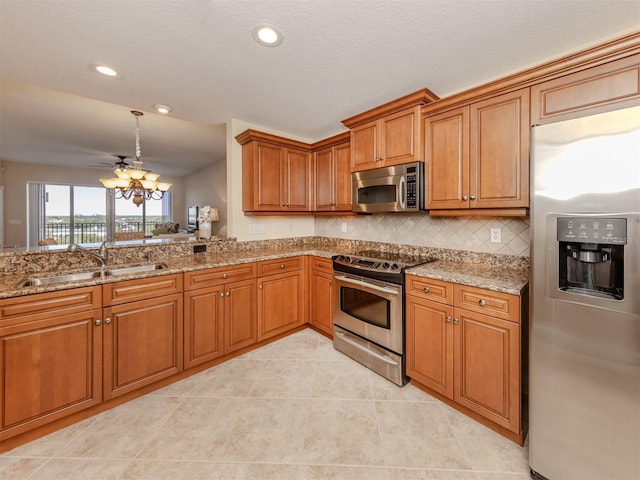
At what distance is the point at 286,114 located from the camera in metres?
2.77

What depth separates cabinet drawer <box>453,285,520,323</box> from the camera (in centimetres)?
151

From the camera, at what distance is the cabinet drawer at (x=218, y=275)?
2.15 metres

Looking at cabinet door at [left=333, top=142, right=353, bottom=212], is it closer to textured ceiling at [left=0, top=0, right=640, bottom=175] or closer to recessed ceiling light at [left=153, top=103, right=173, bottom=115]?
textured ceiling at [left=0, top=0, right=640, bottom=175]

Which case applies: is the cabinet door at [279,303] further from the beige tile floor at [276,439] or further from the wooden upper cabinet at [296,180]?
the wooden upper cabinet at [296,180]

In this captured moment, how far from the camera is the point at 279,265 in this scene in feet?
9.12

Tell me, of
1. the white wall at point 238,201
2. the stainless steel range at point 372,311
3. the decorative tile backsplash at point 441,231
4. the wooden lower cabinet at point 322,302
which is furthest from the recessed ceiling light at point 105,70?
the decorative tile backsplash at point 441,231

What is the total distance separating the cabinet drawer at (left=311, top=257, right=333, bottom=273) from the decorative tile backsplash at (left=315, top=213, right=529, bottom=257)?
0.64m

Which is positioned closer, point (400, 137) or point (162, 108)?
point (400, 137)

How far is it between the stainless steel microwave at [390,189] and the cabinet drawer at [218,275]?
1202mm

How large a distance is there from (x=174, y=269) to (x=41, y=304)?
2.39ft

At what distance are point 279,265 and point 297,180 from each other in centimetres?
112

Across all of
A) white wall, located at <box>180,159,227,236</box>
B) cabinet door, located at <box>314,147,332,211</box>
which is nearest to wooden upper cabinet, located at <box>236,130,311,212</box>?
cabinet door, located at <box>314,147,332,211</box>

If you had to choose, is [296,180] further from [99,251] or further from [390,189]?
[99,251]

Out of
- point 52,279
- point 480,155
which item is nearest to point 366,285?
point 480,155
